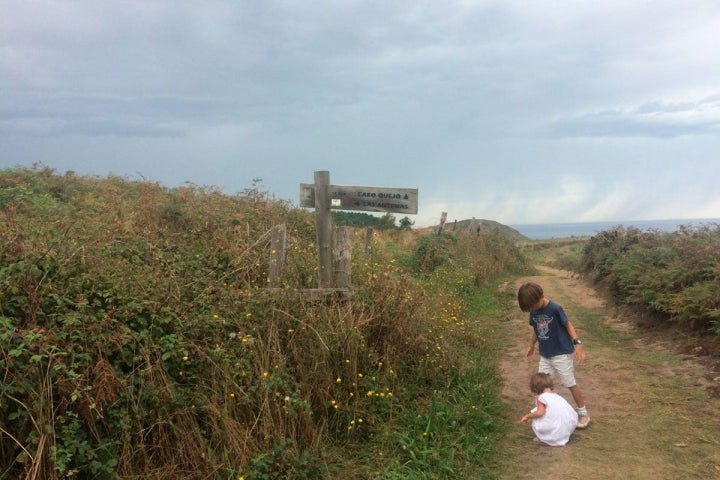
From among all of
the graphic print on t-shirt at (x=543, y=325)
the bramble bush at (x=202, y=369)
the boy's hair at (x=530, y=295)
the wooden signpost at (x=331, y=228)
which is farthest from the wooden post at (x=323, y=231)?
the graphic print on t-shirt at (x=543, y=325)

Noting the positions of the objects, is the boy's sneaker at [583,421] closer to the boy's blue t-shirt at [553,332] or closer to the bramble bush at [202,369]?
the boy's blue t-shirt at [553,332]

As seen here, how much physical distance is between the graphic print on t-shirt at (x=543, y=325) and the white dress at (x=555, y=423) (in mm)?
702

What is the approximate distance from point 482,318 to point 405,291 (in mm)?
5299

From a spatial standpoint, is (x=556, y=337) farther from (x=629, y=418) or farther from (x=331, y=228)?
(x=331, y=228)

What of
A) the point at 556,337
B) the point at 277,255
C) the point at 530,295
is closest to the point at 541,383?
the point at 556,337

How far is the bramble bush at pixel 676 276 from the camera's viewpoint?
7.53 meters

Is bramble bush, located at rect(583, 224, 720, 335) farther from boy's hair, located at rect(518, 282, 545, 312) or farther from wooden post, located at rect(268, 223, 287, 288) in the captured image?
wooden post, located at rect(268, 223, 287, 288)

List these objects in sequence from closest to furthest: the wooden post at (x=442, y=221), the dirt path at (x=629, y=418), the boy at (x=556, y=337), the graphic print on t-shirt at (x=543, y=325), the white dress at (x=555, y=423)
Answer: the dirt path at (x=629, y=418)
the white dress at (x=555, y=423)
the boy at (x=556, y=337)
the graphic print on t-shirt at (x=543, y=325)
the wooden post at (x=442, y=221)

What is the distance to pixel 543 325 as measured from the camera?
212 inches

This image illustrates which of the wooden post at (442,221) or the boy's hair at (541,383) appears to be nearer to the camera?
the boy's hair at (541,383)

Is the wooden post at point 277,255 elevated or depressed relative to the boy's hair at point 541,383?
elevated

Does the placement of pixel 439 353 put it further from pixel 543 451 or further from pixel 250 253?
pixel 250 253

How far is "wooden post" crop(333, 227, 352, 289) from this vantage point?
5.89 m

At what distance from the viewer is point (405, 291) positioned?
6.08 meters
